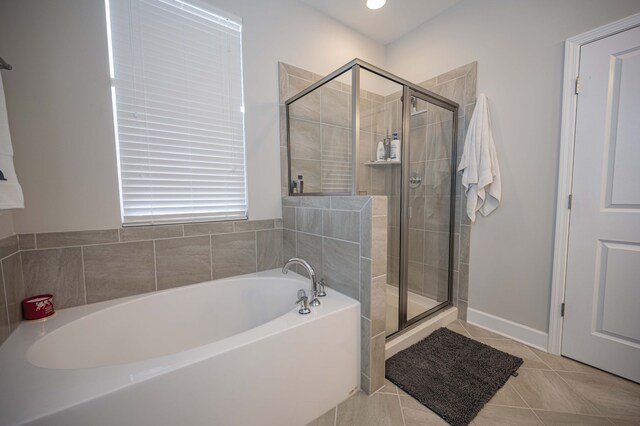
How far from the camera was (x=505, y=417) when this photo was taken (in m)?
1.20

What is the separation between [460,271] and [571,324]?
0.71 meters

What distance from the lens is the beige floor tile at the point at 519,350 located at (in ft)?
5.12

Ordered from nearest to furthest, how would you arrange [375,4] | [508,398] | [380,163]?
[508,398] → [375,4] → [380,163]

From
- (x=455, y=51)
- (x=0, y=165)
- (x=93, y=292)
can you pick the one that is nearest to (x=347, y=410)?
(x=93, y=292)

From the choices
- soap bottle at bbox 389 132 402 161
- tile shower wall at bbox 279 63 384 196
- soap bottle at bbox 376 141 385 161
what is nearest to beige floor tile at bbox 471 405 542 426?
tile shower wall at bbox 279 63 384 196

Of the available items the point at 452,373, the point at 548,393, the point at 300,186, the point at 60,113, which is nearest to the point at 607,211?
the point at 548,393

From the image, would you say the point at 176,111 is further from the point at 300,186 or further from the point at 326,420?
the point at 326,420

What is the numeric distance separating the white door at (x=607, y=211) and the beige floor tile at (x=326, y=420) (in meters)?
1.63

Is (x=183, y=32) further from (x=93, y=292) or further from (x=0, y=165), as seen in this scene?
(x=93, y=292)

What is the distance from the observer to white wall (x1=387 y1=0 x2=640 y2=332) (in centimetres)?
159

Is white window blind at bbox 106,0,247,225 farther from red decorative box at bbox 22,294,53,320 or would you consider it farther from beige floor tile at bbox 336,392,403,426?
beige floor tile at bbox 336,392,403,426

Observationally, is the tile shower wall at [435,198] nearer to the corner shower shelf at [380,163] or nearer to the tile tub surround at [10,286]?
the corner shower shelf at [380,163]

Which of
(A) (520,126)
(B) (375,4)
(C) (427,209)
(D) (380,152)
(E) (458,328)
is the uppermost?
(B) (375,4)

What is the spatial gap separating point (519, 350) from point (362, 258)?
1.42m
